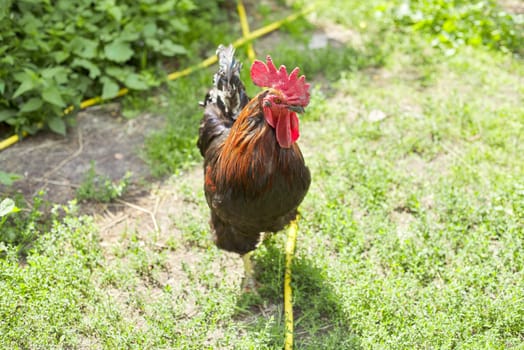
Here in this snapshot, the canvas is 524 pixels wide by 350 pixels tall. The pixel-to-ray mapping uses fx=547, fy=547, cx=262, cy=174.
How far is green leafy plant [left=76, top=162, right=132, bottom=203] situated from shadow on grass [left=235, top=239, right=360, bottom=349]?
1.44 m

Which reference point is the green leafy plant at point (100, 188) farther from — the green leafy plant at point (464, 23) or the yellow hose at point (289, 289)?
the green leafy plant at point (464, 23)

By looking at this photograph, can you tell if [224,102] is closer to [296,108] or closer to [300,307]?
[296,108]

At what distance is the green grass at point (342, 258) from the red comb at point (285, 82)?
1.42 metres

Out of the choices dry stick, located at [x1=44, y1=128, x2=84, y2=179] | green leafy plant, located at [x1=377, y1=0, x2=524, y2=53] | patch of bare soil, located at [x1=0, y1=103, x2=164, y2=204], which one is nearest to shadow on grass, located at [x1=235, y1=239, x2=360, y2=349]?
patch of bare soil, located at [x1=0, y1=103, x2=164, y2=204]

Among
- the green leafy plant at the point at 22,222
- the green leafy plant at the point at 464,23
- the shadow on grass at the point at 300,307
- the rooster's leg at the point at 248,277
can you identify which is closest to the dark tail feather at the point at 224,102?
the rooster's leg at the point at 248,277

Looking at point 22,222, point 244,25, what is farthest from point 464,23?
point 22,222

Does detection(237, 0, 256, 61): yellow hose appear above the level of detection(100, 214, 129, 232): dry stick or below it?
above

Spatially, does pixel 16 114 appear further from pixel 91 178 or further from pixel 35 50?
pixel 91 178

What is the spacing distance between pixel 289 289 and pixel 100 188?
200 centimetres

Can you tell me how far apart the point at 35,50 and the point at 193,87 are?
1.60 metres

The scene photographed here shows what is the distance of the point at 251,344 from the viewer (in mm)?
3428

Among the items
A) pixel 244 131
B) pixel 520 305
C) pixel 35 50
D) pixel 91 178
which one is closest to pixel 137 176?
pixel 91 178

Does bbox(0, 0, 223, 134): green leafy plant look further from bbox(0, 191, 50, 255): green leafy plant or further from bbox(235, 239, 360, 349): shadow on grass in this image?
bbox(235, 239, 360, 349): shadow on grass

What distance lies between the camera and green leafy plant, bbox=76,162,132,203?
470 cm
